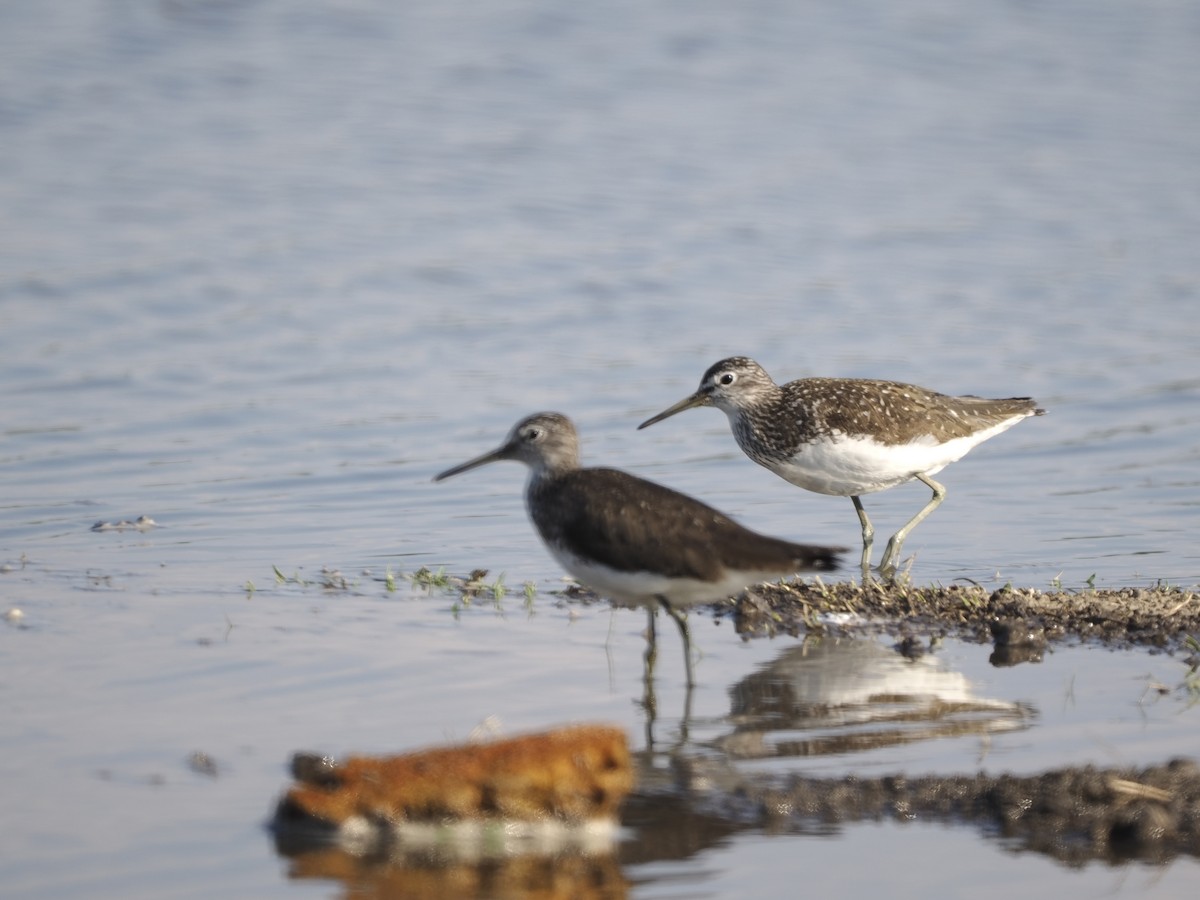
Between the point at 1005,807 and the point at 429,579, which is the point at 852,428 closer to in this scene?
the point at 429,579

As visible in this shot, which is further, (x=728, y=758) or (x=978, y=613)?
(x=978, y=613)

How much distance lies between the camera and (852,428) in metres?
10.1

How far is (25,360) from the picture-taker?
15.1 m

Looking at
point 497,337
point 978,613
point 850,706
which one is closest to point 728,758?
point 850,706

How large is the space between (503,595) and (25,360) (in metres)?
7.58

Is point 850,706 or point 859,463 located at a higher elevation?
point 859,463

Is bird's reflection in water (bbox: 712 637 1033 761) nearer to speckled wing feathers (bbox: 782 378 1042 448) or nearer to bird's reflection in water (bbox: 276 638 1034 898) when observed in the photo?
bird's reflection in water (bbox: 276 638 1034 898)

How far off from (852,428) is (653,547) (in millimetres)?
2931

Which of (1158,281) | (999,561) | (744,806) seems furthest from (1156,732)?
(1158,281)

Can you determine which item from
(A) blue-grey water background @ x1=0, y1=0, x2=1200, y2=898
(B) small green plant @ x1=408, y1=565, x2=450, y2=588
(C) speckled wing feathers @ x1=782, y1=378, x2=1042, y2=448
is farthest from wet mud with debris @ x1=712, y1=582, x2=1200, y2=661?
(B) small green plant @ x1=408, y1=565, x2=450, y2=588

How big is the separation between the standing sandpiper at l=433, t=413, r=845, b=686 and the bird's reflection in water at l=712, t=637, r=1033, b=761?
0.49m

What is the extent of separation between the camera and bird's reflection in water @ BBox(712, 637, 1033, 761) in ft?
22.6

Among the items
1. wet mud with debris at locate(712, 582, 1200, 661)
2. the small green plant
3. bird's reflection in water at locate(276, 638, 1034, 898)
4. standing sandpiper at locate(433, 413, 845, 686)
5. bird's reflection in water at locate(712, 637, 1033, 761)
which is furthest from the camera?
the small green plant

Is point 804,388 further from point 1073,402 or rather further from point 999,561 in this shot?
point 1073,402
